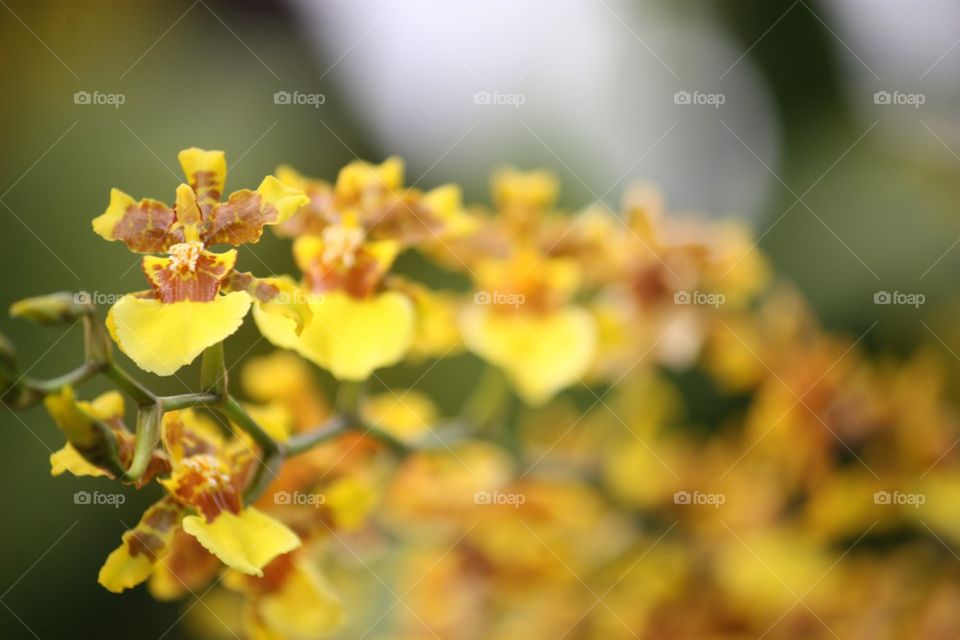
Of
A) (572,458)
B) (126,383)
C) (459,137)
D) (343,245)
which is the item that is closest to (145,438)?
(126,383)

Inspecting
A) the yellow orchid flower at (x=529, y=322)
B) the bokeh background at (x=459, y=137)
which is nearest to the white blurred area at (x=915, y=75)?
the bokeh background at (x=459, y=137)

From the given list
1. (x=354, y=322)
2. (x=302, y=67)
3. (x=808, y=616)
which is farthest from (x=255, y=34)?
(x=808, y=616)

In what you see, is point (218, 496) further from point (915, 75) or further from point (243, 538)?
point (915, 75)

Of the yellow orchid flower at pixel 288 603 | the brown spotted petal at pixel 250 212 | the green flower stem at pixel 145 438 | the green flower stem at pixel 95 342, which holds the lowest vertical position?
the yellow orchid flower at pixel 288 603

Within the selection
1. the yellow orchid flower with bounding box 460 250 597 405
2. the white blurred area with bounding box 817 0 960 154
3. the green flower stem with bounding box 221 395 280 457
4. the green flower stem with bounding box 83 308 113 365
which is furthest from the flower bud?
the white blurred area with bounding box 817 0 960 154

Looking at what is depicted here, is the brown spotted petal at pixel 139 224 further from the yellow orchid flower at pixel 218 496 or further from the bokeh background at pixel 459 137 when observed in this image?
the bokeh background at pixel 459 137

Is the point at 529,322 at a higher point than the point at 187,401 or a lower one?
higher

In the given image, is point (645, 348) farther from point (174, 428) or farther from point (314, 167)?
point (314, 167)
